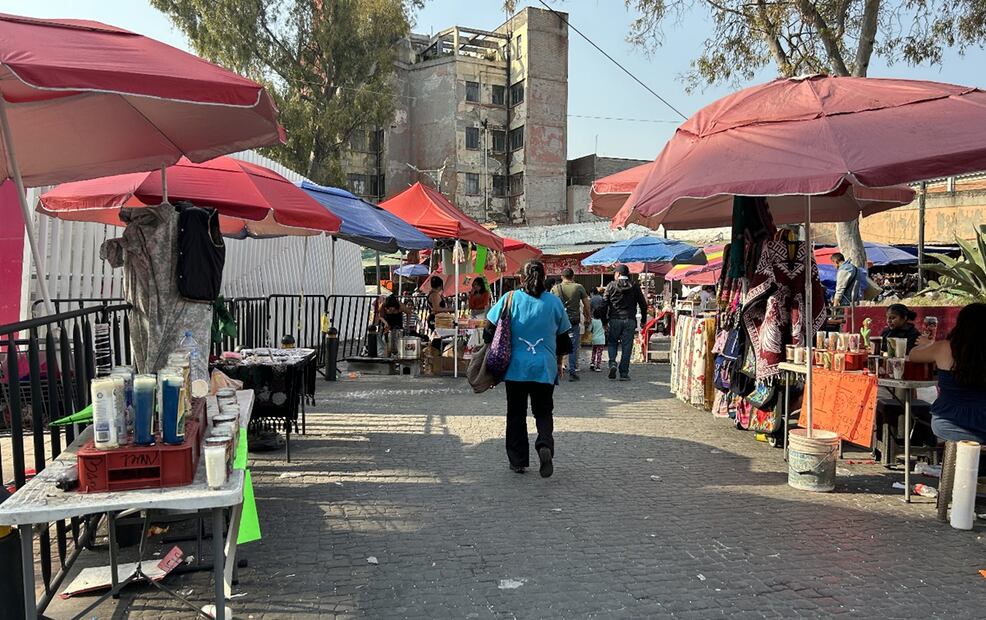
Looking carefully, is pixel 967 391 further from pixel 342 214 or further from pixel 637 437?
pixel 342 214

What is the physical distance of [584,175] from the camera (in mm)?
50375

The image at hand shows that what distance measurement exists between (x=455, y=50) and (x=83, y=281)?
41.7 meters

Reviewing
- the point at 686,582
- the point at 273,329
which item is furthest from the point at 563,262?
the point at 686,582

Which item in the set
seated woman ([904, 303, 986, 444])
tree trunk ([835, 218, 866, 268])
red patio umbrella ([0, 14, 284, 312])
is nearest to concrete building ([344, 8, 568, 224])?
tree trunk ([835, 218, 866, 268])

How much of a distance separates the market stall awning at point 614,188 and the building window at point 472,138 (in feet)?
131

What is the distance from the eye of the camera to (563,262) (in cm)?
3109

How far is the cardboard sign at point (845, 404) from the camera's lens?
18.4ft

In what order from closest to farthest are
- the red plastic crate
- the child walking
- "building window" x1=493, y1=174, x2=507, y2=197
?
the red plastic crate
the child walking
"building window" x1=493, y1=174, x2=507, y2=197

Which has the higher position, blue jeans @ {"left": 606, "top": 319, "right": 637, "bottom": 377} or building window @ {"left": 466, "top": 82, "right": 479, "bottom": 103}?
building window @ {"left": 466, "top": 82, "right": 479, "bottom": 103}

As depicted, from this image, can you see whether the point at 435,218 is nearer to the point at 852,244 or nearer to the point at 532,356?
the point at 532,356

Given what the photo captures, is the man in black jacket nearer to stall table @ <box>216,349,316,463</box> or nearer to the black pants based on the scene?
the black pants

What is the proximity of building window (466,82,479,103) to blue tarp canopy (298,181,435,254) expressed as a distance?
1471 inches

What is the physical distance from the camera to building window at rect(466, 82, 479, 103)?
46.5 m

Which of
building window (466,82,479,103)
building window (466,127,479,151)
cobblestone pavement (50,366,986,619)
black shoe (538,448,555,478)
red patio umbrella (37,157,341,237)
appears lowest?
cobblestone pavement (50,366,986,619)
